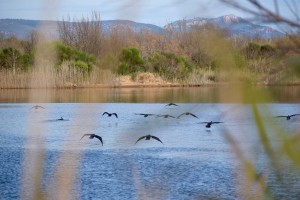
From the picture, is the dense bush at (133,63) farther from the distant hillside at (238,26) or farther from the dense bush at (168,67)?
the distant hillside at (238,26)

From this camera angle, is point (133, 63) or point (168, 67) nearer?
point (168, 67)

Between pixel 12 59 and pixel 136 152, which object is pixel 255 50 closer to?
pixel 136 152

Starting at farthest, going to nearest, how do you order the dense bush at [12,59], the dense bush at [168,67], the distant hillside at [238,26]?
1. the dense bush at [168,67]
2. the dense bush at [12,59]
3. the distant hillside at [238,26]

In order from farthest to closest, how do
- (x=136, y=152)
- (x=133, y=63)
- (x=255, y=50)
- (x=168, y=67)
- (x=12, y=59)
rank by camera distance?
1. (x=133, y=63)
2. (x=168, y=67)
3. (x=12, y=59)
4. (x=136, y=152)
5. (x=255, y=50)

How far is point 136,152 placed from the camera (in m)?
11.7

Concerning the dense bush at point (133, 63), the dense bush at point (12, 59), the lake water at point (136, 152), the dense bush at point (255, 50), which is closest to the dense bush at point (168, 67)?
the dense bush at point (133, 63)

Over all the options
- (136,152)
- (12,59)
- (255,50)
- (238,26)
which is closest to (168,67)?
(12,59)

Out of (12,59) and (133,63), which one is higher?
(12,59)

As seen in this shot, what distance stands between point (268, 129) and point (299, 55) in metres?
0.07

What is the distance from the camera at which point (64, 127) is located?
15.9 m

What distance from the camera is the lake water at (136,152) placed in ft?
1.84

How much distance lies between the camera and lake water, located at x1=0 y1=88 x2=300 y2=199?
562 mm

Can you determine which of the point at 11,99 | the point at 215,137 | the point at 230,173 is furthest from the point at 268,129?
the point at 11,99

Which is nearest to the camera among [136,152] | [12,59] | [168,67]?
[136,152]
